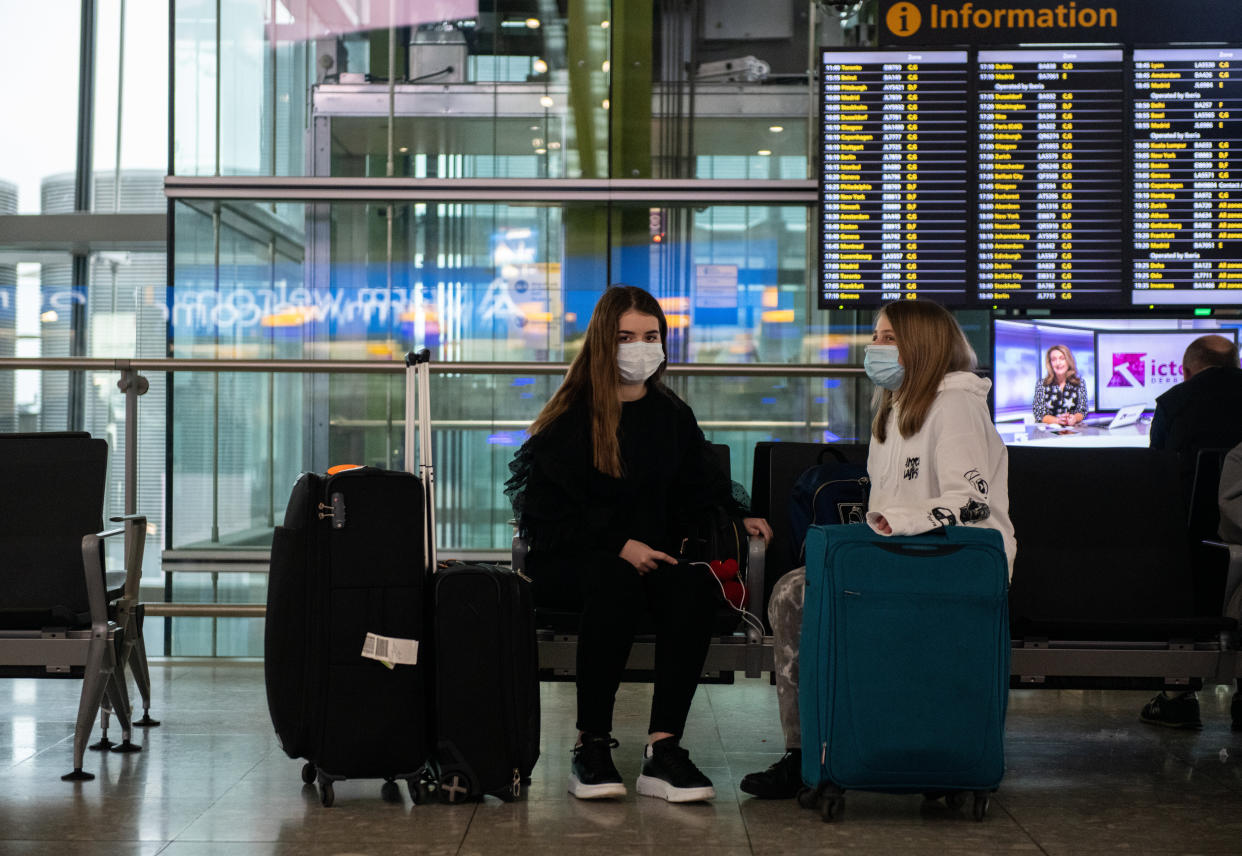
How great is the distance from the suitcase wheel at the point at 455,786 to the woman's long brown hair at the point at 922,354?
4.37ft

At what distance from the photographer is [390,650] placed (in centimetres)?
298

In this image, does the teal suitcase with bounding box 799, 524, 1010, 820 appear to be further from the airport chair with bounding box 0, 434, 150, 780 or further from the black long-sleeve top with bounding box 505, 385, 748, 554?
the airport chair with bounding box 0, 434, 150, 780

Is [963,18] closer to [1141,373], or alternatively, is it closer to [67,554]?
[1141,373]

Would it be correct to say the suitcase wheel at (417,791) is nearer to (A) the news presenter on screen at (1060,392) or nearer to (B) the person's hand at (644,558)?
(B) the person's hand at (644,558)

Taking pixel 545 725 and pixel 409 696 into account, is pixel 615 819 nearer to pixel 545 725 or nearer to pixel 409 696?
pixel 409 696

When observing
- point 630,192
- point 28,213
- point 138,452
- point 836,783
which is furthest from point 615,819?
point 28,213

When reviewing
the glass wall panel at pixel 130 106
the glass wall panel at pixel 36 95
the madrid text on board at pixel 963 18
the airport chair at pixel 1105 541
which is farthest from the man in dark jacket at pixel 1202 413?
the glass wall panel at pixel 36 95

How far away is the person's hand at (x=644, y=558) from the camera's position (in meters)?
3.22

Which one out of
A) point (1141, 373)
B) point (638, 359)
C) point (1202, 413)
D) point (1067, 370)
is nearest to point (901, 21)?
point (1067, 370)

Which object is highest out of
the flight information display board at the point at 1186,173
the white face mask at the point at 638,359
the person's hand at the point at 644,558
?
the flight information display board at the point at 1186,173

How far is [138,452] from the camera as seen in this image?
15.9 feet

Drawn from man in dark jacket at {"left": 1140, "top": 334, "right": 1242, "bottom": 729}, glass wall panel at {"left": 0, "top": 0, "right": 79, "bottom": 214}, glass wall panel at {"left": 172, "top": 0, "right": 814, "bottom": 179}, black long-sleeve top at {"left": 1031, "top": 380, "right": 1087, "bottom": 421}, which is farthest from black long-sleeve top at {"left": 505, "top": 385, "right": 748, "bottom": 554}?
glass wall panel at {"left": 0, "top": 0, "right": 79, "bottom": 214}

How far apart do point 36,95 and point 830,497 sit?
1501 cm

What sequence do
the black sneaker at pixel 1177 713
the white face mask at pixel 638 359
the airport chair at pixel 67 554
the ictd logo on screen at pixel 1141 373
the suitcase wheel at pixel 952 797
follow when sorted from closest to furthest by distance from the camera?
the suitcase wheel at pixel 952 797 < the airport chair at pixel 67 554 < the white face mask at pixel 638 359 < the black sneaker at pixel 1177 713 < the ictd logo on screen at pixel 1141 373
